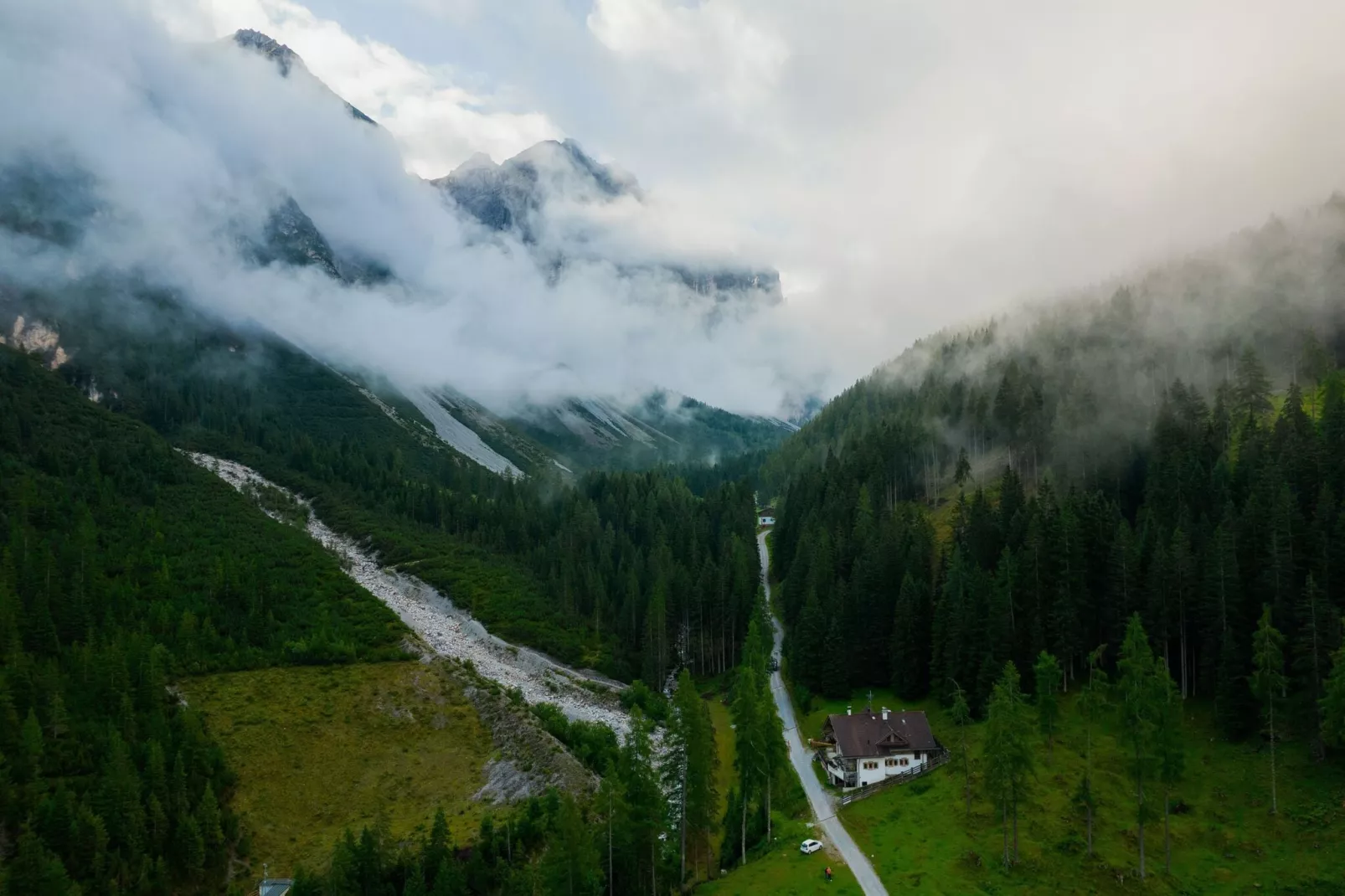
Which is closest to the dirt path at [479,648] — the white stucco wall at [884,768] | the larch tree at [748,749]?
the white stucco wall at [884,768]

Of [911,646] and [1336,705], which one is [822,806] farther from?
[1336,705]

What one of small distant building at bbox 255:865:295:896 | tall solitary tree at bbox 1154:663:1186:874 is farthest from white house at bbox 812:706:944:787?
small distant building at bbox 255:865:295:896

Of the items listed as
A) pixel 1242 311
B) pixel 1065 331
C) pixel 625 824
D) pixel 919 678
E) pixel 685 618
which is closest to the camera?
pixel 625 824

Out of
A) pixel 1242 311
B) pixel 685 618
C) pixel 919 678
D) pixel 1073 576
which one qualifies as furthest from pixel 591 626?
pixel 1242 311

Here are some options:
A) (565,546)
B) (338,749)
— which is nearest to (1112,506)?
(338,749)

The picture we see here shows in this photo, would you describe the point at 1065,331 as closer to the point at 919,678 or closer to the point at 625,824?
the point at 919,678

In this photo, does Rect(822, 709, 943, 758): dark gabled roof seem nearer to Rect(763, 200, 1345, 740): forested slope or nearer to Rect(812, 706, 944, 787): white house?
Rect(812, 706, 944, 787): white house
